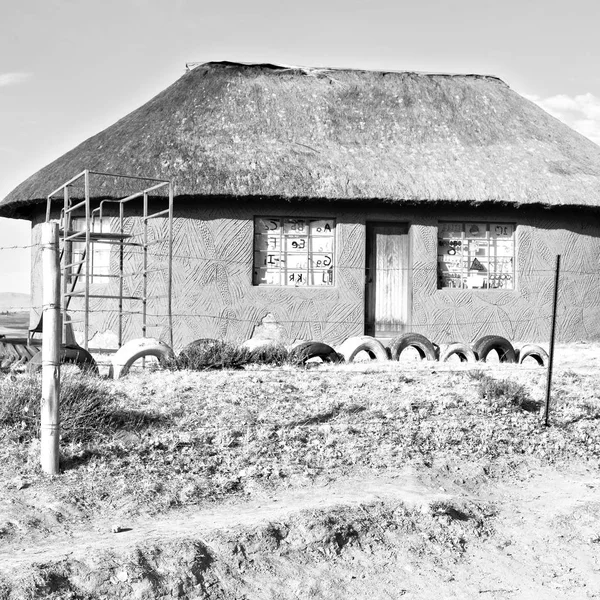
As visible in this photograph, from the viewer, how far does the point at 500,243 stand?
15414mm

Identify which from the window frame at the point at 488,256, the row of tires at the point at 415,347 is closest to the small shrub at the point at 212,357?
the row of tires at the point at 415,347

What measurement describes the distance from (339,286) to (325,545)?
373 inches

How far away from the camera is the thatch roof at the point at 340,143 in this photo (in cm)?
1457

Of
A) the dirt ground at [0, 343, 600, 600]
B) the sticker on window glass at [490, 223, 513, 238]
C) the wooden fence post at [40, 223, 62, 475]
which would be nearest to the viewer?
the dirt ground at [0, 343, 600, 600]

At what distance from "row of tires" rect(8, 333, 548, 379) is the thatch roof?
312 cm

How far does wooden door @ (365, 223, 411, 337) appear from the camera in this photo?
15.1 m

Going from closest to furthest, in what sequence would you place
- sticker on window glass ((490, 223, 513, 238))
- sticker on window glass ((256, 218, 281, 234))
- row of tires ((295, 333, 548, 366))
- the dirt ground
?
the dirt ground → row of tires ((295, 333, 548, 366)) → sticker on window glass ((256, 218, 281, 234)) → sticker on window glass ((490, 223, 513, 238))

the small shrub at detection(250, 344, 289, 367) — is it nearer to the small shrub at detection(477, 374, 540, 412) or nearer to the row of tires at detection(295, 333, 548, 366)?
the row of tires at detection(295, 333, 548, 366)

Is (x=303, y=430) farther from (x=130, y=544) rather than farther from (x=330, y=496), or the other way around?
(x=130, y=544)

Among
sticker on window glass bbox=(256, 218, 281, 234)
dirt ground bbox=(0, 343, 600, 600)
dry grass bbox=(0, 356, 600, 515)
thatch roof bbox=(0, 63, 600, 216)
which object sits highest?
thatch roof bbox=(0, 63, 600, 216)

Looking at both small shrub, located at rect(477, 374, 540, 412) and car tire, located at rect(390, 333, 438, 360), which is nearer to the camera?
small shrub, located at rect(477, 374, 540, 412)

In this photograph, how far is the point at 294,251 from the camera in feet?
48.9

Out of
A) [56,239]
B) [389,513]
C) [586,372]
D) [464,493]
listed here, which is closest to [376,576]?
[389,513]

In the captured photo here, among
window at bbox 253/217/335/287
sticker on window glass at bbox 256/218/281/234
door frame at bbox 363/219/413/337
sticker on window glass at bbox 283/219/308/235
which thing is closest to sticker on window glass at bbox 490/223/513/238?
door frame at bbox 363/219/413/337
